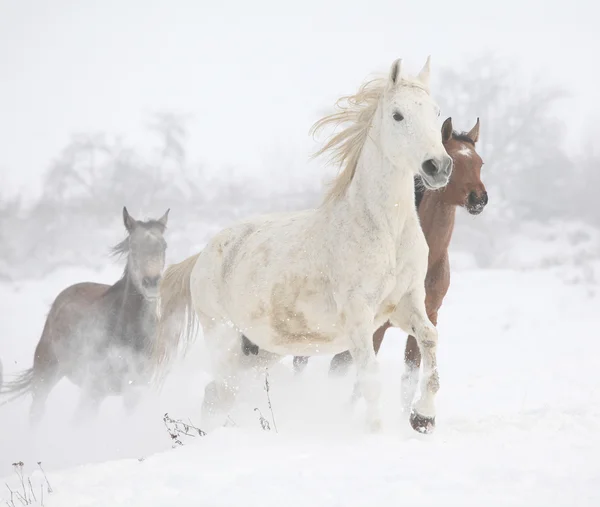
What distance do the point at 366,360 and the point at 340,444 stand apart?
0.69 m

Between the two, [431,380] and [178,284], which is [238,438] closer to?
[431,380]

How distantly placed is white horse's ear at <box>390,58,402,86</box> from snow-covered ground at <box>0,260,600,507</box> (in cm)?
244

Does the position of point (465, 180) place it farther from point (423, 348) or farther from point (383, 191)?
point (423, 348)

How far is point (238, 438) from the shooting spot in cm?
391

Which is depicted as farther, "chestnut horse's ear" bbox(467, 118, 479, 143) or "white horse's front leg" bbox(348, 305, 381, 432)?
"chestnut horse's ear" bbox(467, 118, 479, 143)

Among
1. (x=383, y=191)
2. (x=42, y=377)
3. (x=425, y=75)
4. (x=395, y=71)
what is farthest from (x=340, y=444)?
(x=42, y=377)

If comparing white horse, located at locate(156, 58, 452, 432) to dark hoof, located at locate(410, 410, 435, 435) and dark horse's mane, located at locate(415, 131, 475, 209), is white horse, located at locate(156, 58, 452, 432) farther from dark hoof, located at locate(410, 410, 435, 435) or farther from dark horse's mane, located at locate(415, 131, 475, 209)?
dark horse's mane, located at locate(415, 131, 475, 209)

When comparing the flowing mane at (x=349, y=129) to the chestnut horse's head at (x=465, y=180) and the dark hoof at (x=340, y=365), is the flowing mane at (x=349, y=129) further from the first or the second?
the dark hoof at (x=340, y=365)

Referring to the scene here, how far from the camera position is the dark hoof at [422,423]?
4355 millimetres

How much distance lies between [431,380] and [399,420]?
1107 millimetres

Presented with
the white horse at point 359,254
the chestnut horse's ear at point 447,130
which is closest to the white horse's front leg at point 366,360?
the white horse at point 359,254

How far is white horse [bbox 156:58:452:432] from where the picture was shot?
4.42m

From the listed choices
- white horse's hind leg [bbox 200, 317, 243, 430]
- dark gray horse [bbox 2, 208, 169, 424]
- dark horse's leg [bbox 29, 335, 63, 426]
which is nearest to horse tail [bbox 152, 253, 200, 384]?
dark gray horse [bbox 2, 208, 169, 424]

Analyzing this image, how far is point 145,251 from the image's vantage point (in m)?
7.20
